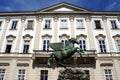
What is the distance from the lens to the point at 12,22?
1241 inches

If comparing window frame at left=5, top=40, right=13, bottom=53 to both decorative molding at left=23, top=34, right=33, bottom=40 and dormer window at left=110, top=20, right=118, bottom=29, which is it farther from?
dormer window at left=110, top=20, right=118, bottom=29

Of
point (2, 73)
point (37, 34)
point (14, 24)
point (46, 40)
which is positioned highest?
point (14, 24)

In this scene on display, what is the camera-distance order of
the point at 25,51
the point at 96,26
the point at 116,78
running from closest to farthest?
1. the point at 116,78
2. the point at 25,51
3. the point at 96,26

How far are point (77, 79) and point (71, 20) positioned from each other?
1923 centimetres

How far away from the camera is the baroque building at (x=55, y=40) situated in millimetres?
25734

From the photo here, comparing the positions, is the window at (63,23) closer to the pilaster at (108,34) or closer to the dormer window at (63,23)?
the dormer window at (63,23)

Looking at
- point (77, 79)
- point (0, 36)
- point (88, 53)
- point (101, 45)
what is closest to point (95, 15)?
point (101, 45)

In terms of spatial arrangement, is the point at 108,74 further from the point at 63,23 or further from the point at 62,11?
the point at 62,11

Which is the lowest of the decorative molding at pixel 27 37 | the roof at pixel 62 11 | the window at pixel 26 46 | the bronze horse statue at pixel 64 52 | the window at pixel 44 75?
the bronze horse statue at pixel 64 52

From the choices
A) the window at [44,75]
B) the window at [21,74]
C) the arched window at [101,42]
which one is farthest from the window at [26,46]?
the arched window at [101,42]

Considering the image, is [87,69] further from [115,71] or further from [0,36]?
[0,36]

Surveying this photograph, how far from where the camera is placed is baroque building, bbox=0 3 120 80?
84.4ft

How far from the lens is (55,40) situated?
2867cm

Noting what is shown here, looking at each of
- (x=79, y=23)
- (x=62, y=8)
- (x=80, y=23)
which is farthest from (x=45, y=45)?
(x=62, y=8)
